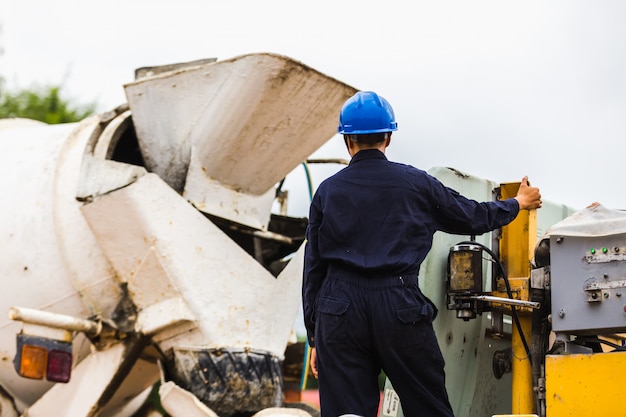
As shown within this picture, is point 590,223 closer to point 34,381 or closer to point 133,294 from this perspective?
point 133,294

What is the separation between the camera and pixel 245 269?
4168mm

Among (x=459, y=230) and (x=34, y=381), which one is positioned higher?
→ (x=459, y=230)

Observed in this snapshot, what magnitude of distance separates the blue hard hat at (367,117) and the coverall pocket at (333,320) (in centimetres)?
50

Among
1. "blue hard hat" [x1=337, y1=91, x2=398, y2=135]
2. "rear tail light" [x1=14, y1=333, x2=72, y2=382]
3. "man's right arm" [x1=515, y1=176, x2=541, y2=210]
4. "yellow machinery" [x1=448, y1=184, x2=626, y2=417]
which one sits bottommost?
"rear tail light" [x1=14, y1=333, x2=72, y2=382]

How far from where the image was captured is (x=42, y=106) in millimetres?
11531

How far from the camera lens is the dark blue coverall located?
8.84 feet

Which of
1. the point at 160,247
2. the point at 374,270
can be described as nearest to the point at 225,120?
the point at 160,247

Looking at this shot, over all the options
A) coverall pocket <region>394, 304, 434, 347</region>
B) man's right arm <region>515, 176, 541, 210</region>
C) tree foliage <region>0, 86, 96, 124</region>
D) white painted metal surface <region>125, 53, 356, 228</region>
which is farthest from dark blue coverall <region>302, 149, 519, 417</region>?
tree foliage <region>0, 86, 96, 124</region>

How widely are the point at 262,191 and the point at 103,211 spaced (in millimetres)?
843

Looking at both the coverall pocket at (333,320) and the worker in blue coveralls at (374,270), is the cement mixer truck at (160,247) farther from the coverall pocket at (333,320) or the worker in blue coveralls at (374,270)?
the coverall pocket at (333,320)

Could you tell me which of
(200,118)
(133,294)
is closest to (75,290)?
(133,294)

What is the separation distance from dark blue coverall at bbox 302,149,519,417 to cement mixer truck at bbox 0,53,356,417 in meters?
1.16

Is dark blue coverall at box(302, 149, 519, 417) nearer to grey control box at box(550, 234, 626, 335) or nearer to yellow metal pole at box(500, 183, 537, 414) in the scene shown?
grey control box at box(550, 234, 626, 335)

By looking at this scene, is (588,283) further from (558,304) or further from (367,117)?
(367,117)
